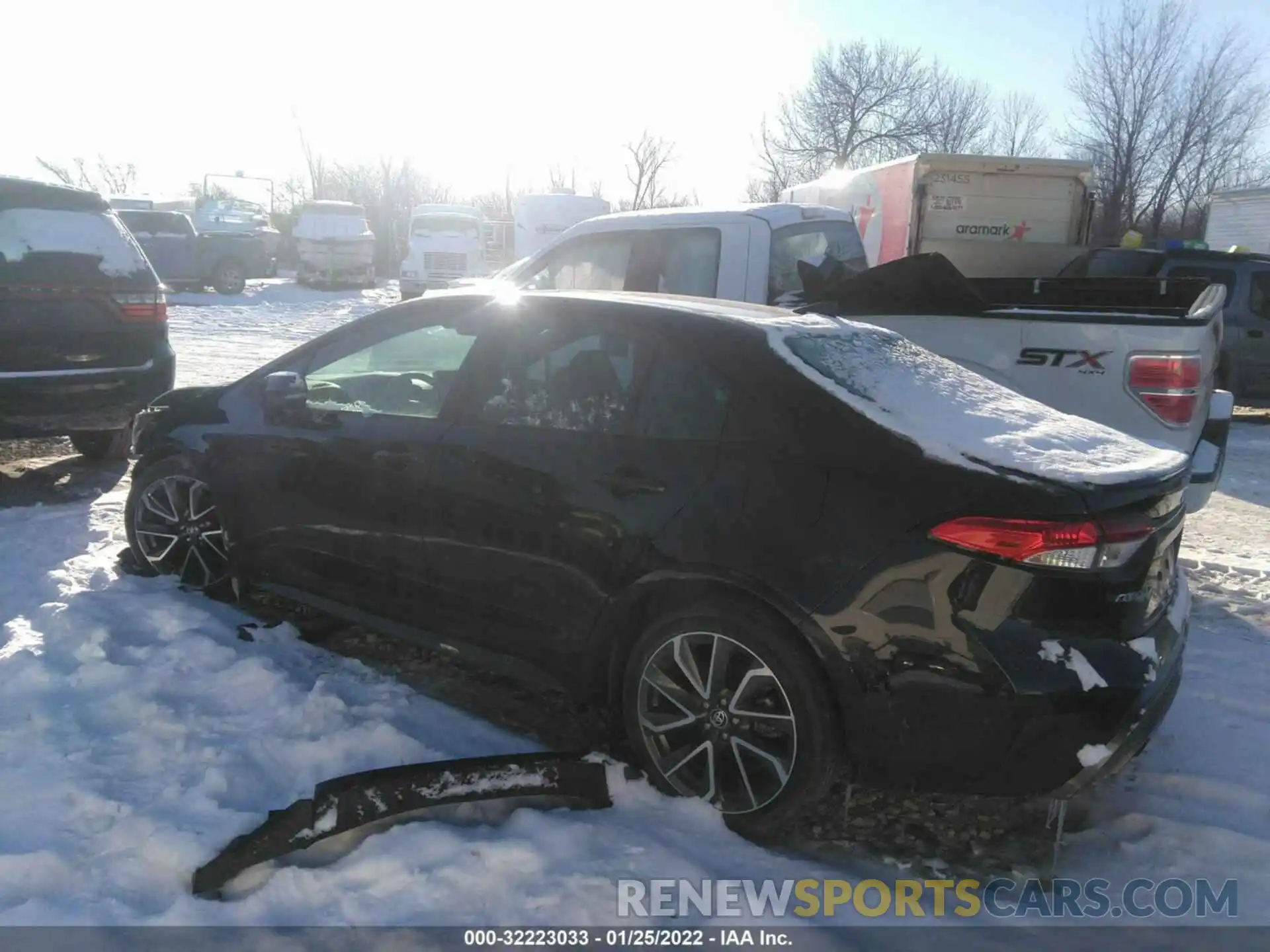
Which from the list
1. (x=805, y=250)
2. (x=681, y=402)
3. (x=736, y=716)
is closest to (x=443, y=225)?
(x=805, y=250)

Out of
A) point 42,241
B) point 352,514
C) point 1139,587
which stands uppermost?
point 42,241

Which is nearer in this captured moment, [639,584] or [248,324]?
[639,584]

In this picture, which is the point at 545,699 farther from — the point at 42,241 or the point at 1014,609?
the point at 42,241

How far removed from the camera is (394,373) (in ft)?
13.5

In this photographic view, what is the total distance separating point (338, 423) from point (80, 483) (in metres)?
3.74

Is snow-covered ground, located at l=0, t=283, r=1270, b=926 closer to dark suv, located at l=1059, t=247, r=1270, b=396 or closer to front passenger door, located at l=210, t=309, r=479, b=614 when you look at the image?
front passenger door, located at l=210, t=309, r=479, b=614

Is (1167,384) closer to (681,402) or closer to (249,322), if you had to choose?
(681,402)

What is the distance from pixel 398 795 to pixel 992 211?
1138cm

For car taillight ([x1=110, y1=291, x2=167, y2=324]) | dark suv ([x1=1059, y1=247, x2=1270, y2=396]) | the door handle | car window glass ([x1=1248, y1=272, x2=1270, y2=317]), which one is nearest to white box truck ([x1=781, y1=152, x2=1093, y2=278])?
dark suv ([x1=1059, y1=247, x2=1270, y2=396])

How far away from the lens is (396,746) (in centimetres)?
315

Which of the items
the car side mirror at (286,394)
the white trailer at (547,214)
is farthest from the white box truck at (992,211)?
the white trailer at (547,214)

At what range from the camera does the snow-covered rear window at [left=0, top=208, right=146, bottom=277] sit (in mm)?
5785

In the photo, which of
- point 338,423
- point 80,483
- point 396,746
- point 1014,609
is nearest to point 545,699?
point 396,746

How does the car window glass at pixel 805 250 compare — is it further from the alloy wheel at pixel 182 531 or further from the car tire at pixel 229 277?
the car tire at pixel 229 277
